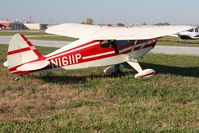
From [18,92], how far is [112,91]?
250 cm

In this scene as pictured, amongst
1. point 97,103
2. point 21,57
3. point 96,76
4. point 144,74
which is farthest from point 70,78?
point 97,103

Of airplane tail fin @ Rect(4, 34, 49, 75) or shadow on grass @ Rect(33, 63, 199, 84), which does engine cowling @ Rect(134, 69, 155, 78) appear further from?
airplane tail fin @ Rect(4, 34, 49, 75)

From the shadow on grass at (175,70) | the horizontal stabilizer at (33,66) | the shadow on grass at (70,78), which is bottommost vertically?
the shadow on grass at (175,70)

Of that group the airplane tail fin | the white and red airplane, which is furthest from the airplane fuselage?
the airplane tail fin

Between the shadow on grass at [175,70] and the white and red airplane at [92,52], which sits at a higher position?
the white and red airplane at [92,52]

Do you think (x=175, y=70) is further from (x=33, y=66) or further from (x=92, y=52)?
(x=33, y=66)

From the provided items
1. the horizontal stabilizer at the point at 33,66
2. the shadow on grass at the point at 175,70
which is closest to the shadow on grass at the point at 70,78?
the horizontal stabilizer at the point at 33,66

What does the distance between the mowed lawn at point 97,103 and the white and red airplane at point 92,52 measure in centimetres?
53

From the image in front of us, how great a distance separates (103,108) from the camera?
720 centimetres

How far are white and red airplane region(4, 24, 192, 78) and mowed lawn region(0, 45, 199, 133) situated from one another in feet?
1.73

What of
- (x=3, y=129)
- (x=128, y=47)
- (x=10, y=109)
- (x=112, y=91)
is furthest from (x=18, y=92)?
(x=128, y=47)

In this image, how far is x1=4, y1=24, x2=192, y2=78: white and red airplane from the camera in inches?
378

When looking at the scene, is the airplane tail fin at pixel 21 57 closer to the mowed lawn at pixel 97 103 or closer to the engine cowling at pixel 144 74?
the mowed lawn at pixel 97 103

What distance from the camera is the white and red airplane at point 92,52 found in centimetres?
960
